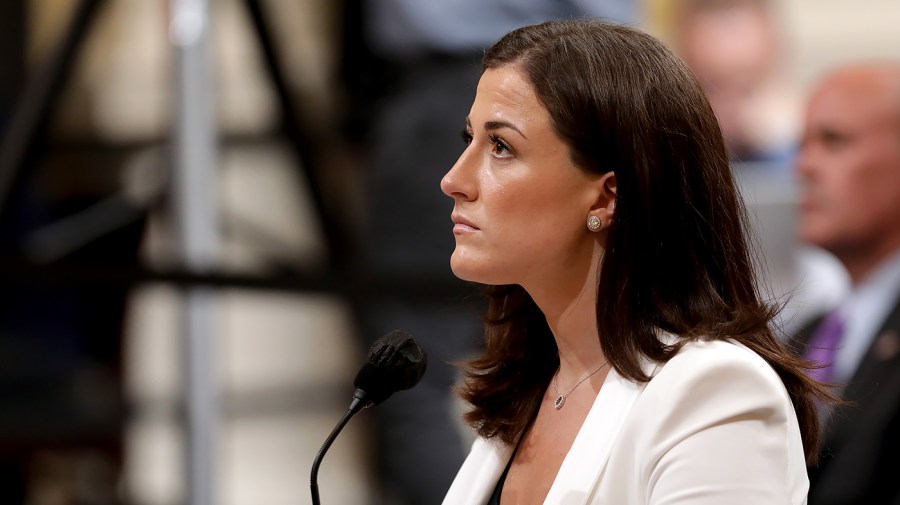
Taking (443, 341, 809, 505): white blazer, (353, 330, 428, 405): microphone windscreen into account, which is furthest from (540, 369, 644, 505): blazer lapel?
(353, 330, 428, 405): microphone windscreen

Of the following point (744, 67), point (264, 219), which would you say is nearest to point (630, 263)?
point (744, 67)

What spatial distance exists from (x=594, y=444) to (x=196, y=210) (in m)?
2.59

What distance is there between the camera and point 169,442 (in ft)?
19.3

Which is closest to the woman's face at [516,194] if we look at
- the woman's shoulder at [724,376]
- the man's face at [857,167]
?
the woman's shoulder at [724,376]

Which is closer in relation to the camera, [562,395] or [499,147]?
[499,147]

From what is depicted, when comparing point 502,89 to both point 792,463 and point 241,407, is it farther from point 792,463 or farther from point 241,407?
point 241,407

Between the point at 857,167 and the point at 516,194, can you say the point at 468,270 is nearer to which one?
the point at 516,194

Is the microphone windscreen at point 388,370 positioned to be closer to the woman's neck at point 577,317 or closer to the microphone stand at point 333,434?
the microphone stand at point 333,434

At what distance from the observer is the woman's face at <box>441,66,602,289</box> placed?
5.58ft

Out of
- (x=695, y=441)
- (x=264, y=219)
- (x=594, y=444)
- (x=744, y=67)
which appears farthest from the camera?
(x=264, y=219)

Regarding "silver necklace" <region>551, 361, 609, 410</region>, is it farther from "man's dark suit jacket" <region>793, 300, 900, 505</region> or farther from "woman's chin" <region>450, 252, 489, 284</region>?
"man's dark suit jacket" <region>793, 300, 900, 505</region>

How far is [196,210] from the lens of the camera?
13.2ft

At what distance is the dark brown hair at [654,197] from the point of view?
5.38 feet

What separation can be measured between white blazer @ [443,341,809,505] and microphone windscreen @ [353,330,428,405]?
0.80 feet
